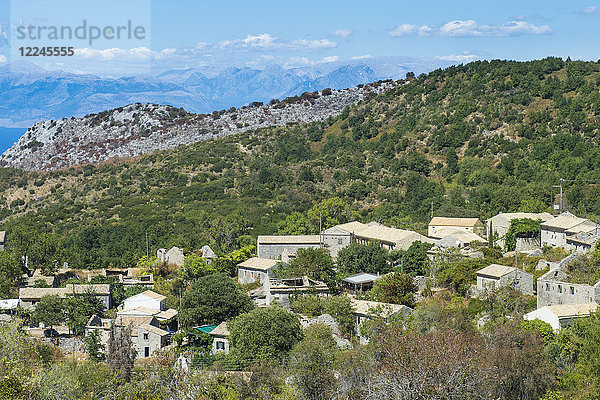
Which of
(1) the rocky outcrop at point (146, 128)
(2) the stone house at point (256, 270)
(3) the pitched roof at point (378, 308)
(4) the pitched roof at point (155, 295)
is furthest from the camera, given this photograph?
(1) the rocky outcrop at point (146, 128)

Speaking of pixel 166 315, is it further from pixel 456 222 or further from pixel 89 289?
pixel 456 222

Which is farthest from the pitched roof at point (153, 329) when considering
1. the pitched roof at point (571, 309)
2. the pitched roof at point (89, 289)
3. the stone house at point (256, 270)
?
the pitched roof at point (571, 309)

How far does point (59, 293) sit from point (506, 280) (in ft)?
76.7

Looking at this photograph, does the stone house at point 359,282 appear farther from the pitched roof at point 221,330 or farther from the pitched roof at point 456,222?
the pitched roof at point 456,222

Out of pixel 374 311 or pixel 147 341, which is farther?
pixel 147 341

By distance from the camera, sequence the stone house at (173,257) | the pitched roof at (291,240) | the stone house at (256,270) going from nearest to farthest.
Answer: the stone house at (256,270), the pitched roof at (291,240), the stone house at (173,257)

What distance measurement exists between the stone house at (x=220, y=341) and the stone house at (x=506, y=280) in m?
12.6

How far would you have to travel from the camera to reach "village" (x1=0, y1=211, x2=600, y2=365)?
34.2 m

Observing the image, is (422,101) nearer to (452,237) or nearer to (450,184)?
(450,184)

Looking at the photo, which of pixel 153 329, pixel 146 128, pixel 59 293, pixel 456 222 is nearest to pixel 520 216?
pixel 456 222

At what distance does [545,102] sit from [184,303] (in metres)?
55.1

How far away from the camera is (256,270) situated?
4506cm

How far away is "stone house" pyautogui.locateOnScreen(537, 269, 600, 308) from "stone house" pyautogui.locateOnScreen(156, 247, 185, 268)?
2439cm

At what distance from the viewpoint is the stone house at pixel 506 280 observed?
1439 inches
